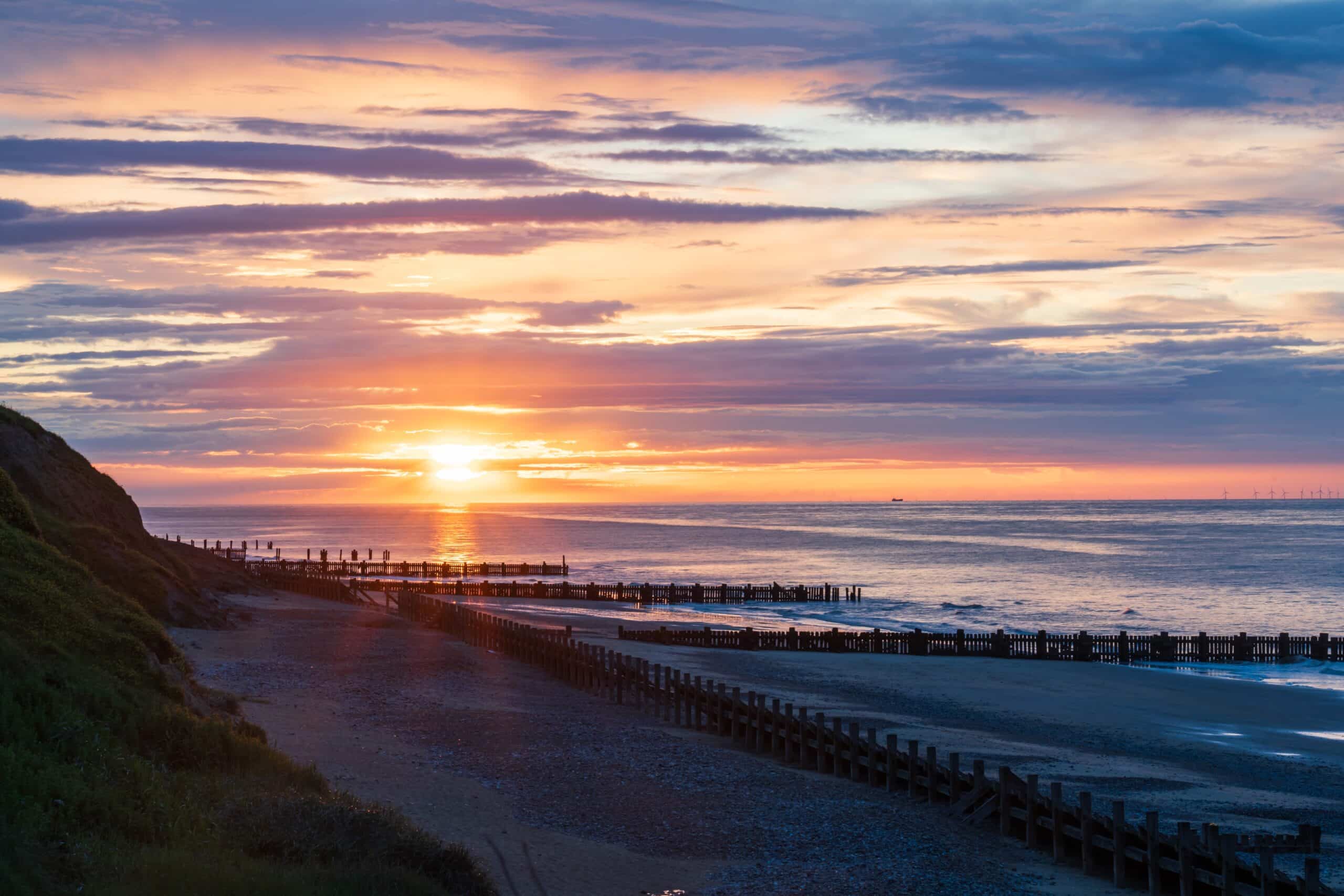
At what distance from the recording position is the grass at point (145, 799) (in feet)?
32.6

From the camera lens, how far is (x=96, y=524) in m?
38.2

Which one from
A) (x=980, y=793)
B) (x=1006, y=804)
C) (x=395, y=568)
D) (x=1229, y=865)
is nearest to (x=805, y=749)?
(x=980, y=793)

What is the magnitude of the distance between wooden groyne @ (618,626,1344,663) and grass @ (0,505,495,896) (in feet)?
104

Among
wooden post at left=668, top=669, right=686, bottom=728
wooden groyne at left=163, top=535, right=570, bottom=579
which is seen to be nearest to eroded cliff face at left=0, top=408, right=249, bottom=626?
wooden post at left=668, top=669, right=686, bottom=728

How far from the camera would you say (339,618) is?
48.5 metres

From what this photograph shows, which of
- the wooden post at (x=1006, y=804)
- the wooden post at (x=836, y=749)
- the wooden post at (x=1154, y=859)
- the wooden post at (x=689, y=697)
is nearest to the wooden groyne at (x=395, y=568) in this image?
the wooden post at (x=689, y=697)

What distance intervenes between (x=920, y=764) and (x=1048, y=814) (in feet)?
9.83

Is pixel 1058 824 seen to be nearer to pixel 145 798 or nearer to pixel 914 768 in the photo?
pixel 914 768

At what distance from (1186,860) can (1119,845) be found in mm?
1163

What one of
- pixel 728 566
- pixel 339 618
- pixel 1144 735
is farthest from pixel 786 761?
pixel 728 566

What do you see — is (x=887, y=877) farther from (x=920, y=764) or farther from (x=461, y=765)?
(x=461, y=765)

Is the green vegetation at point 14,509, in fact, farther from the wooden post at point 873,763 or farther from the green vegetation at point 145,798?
the wooden post at point 873,763

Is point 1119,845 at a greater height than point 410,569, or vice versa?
point 410,569

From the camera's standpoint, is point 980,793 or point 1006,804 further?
point 980,793
